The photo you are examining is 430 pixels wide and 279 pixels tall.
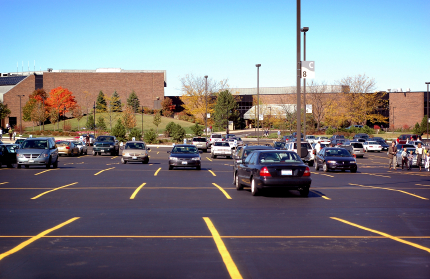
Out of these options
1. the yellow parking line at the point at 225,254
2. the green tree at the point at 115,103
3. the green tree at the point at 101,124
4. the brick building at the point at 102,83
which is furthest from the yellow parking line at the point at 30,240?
the brick building at the point at 102,83

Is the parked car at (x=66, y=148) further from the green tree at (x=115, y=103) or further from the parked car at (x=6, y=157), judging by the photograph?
the green tree at (x=115, y=103)

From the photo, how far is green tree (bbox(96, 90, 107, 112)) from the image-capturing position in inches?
4918

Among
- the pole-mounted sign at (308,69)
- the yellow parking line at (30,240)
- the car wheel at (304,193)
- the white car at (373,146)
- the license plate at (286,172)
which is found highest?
the pole-mounted sign at (308,69)

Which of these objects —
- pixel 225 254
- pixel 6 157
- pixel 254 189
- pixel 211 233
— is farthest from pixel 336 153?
pixel 225 254

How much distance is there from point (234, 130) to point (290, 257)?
113333 millimetres

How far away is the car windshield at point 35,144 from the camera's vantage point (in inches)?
1173

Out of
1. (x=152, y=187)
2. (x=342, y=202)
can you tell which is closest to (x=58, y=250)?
(x=342, y=202)

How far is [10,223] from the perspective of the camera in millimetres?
10891

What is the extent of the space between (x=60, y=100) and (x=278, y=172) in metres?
114

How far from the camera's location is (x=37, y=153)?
29031 mm

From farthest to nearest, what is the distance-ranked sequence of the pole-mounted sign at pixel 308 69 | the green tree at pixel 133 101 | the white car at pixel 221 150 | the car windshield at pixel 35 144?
the green tree at pixel 133 101
the white car at pixel 221 150
the car windshield at pixel 35 144
the pole-mounted sign at pixel 308 69

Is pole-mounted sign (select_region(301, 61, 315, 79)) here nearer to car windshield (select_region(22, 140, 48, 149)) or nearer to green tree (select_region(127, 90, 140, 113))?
car windshield (select_region(22, 140, 48, 149))

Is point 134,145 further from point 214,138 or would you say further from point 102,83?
point 102,83

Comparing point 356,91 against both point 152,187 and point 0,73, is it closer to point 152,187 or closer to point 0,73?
point 152,187
